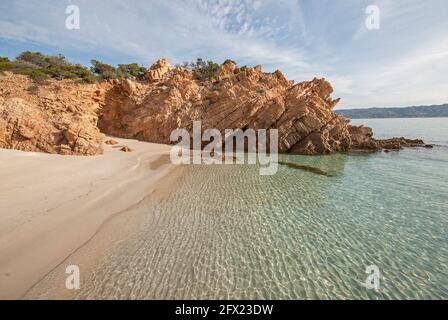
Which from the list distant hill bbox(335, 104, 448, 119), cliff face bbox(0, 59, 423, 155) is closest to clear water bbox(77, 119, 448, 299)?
cliff face bbox(0, 59, 423, 155)

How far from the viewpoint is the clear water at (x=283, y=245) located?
4938mm

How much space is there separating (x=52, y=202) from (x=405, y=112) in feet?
666

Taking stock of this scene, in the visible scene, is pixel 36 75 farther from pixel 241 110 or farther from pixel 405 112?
pixel 405 112

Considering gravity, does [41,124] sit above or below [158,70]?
below

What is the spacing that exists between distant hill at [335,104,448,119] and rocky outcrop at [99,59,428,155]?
153 m

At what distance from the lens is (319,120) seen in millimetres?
23359

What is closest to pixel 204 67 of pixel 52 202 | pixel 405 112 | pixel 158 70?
pixel 158 70

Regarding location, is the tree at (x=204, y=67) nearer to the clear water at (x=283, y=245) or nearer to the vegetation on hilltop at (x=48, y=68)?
the vegetation on hilltop at (x=48, y=68)

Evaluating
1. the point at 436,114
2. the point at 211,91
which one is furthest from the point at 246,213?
the point at 436,114

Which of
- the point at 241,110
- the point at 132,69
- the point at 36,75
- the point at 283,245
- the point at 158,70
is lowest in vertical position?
the point at 283,245

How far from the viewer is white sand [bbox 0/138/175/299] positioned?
17.7 feet

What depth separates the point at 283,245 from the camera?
6.55 m

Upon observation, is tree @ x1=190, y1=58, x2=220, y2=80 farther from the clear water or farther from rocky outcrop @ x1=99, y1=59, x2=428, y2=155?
the clear water
